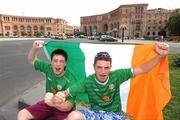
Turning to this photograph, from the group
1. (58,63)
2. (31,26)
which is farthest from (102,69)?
(31,26)

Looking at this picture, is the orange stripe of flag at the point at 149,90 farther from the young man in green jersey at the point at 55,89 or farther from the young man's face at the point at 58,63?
the young man's face at the point at 58,63

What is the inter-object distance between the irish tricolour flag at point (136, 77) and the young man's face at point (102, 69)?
1105 millimetres

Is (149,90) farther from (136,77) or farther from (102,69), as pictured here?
(102,69)

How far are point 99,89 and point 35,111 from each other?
1.17m

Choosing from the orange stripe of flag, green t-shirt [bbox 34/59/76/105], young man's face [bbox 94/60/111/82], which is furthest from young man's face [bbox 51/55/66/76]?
the orange stripe of flag

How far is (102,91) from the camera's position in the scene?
11.5 feet

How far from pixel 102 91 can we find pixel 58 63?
32.4 inches

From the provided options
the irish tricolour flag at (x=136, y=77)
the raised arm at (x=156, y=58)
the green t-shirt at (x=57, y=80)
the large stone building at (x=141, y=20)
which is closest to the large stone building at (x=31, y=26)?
the large stone building at (x=141, y=20)

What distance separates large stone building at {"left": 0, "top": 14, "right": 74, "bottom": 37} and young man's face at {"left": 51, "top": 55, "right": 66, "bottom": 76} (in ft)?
515

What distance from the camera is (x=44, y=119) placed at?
428 centimetres

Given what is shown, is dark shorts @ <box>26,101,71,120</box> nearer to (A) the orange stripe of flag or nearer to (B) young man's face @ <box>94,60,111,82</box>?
(B) young man's face @ <box>94,60,111,82</box>

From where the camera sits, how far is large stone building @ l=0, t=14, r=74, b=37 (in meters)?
159

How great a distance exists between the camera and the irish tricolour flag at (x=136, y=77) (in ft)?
14.0

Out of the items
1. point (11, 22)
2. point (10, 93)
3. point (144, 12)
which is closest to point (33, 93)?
point (10, 93)
